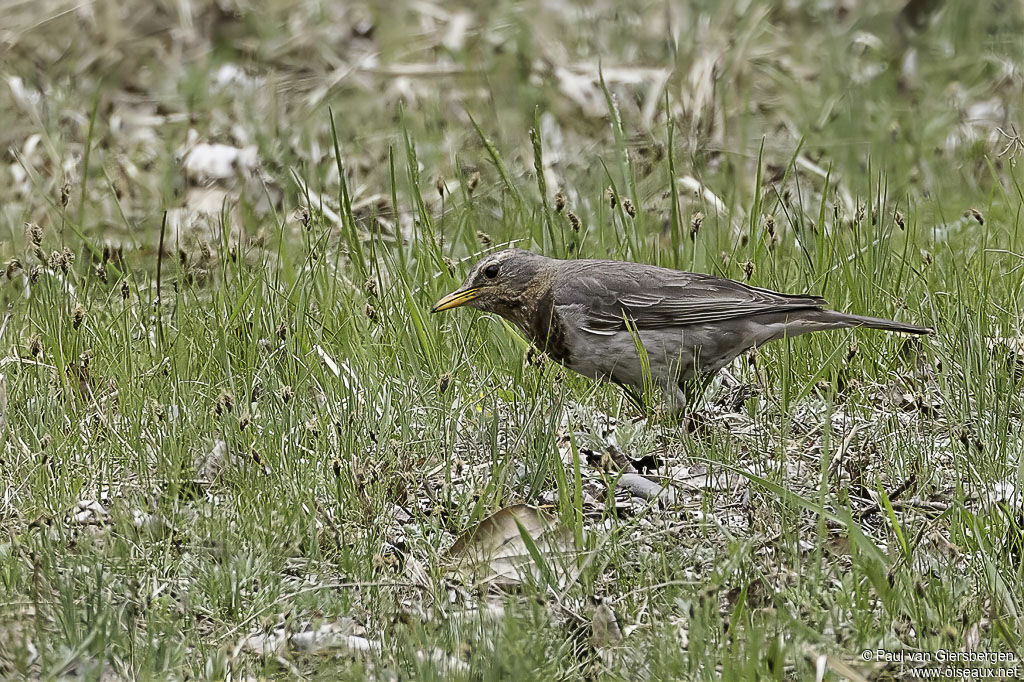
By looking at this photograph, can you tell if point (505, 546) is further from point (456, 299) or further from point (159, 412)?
point (456, 299)

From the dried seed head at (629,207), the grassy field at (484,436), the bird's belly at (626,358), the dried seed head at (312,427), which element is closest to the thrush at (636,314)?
the bird's belly at (626,358)

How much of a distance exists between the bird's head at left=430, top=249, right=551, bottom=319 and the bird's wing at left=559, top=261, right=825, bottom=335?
182 millimetres

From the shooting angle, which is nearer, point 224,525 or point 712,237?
point 224,525

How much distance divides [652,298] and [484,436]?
3.69 feet

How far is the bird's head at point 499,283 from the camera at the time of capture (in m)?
5.78

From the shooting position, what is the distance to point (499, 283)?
580 cm

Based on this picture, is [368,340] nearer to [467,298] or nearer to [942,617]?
[467,298]

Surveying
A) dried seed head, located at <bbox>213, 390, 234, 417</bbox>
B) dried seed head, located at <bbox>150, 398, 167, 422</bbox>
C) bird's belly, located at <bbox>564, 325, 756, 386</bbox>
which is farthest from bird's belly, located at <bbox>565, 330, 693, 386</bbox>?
dried seed head, located at <bbox>150, 398, 167, 422</bbox>

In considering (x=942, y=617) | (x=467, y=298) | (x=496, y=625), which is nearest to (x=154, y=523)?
(x=496, y=625)

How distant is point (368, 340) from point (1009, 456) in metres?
2.48

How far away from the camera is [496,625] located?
3635 mm

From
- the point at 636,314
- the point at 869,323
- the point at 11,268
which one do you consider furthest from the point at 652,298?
the point at 11,268

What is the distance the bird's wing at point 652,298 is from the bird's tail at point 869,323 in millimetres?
294

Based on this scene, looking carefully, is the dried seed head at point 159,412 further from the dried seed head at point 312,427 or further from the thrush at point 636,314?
the thrush at point 636,314
